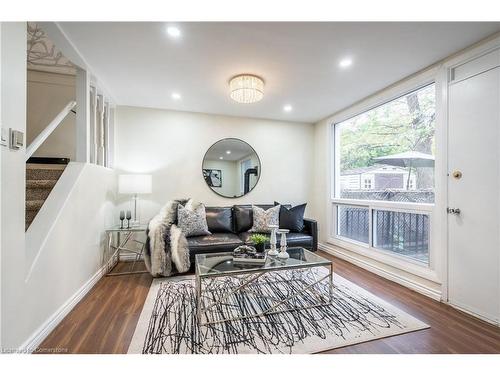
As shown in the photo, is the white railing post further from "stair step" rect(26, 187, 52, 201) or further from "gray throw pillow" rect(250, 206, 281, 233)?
"gray throw pillow" rect(250, 206, 281, 233)

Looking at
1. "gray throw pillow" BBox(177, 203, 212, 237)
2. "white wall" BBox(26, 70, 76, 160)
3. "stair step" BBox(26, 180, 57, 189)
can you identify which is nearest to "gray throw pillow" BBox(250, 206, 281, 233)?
"gray throw pillow" BBox(177, 203, 212, 237)

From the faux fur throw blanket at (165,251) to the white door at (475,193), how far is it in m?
2.87

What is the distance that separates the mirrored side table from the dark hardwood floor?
52cm

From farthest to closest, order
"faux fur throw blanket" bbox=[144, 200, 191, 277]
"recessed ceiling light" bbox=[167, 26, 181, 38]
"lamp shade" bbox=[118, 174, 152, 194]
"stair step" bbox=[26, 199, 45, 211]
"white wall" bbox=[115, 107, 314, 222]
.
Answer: "white wall" bbox=[115, 107, 314, 222] < "lamp shade" bbox=[118, 174, 152, 194] < "faux fur throw blanket" bbox=[144, 200, 191, 277] < "stair step" bbox=[26, 199, 45, 211] < "recessed ceiling light" bbox=[167, 26, 181, 38]

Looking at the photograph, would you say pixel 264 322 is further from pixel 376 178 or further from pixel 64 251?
pixel 376 178

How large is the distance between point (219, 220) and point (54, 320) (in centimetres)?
210

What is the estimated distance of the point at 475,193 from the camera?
78.7 inches

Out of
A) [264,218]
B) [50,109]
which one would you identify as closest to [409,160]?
[264,218]

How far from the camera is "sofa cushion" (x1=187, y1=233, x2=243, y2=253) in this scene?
2.82m

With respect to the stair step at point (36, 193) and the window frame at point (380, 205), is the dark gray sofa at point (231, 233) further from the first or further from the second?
the stair step at point (36, 193)

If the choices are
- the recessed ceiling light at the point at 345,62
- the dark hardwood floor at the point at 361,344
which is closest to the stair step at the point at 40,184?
the dark hardwood floor at the point at 361,344

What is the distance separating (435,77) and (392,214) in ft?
5.44
